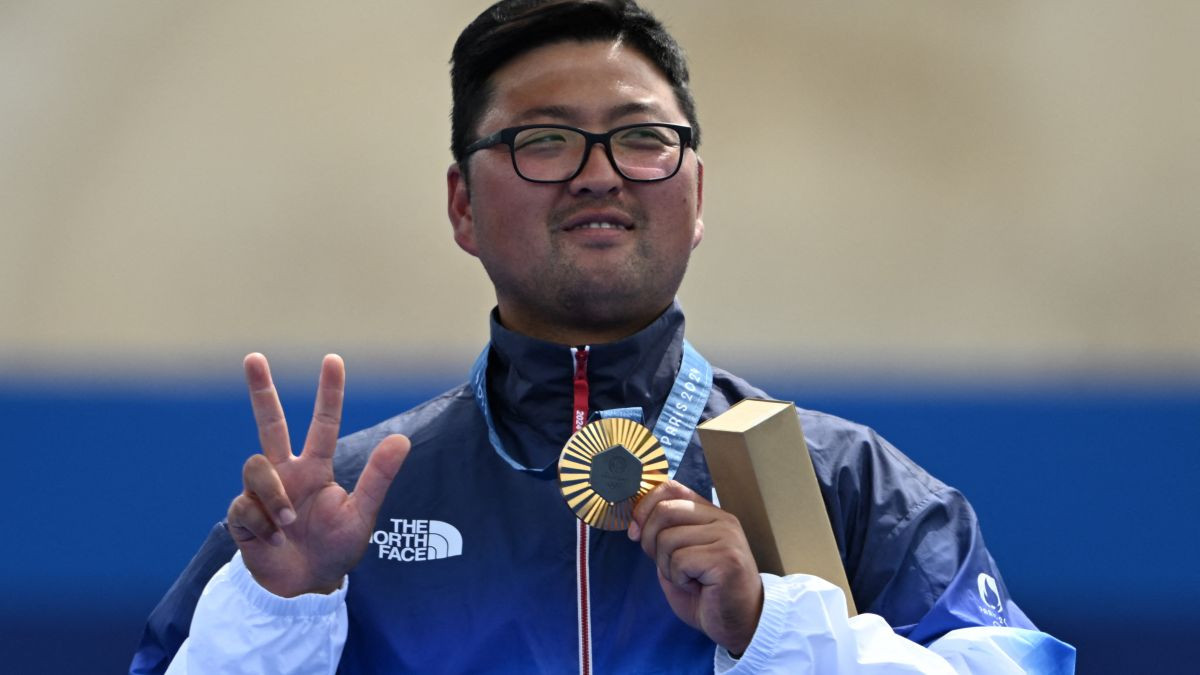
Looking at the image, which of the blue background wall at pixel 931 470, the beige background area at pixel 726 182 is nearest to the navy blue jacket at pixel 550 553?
the blue background wall at pixel 931 470

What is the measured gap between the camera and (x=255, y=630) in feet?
3.76

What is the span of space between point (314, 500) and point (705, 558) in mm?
379

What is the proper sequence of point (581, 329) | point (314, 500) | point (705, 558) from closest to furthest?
point (705, 558) → point (314, 500) → point (581, 329)

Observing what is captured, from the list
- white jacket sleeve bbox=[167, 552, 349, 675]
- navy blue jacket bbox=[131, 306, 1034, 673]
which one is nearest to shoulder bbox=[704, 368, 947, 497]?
navy blue jacket bbox=[131, 306, 1034, 673]

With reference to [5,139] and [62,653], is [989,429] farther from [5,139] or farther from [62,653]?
[5,139]

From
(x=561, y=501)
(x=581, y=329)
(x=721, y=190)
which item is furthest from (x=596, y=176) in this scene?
(x=721, y=190)

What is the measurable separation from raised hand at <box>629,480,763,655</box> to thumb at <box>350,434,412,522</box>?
241 millimetres

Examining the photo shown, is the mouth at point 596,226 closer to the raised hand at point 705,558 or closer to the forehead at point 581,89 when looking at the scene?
the forehead at point 581,89

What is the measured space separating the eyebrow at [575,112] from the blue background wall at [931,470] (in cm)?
93

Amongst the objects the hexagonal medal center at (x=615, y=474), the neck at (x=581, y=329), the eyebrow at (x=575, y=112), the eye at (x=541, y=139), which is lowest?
the hexagonal medal center at (x=615, y=474)

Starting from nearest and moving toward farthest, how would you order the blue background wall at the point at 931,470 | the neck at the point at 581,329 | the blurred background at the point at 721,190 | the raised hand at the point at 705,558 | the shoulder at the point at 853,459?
the raised hand at the point at 705,558 → the shoulder at the point at 853,459 → the neck at the point at 581,329 → the blue background wall at the point at 931,470 → the blurred background at the point at 721,190

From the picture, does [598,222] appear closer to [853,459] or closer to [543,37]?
[543,37]

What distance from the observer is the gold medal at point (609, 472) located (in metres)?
1.07

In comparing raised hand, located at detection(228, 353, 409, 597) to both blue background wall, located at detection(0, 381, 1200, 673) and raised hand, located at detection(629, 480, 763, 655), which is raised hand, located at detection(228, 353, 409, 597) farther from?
blue background wall, located at detection(0, 381, 1200, 673)
